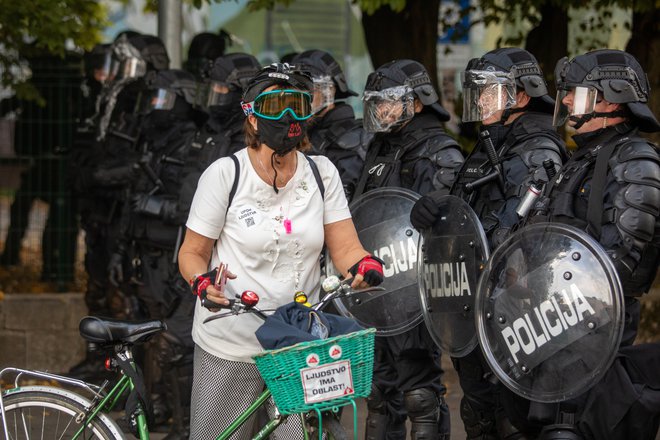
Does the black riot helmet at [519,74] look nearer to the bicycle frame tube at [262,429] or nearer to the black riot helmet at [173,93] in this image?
the bicycle frame tube at [262,429]

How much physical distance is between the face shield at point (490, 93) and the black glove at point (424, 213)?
0.56 m

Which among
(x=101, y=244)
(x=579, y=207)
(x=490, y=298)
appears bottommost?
(x=101, y=244)

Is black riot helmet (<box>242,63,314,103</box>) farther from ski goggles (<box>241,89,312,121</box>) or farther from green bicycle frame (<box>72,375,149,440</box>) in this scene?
green bicycle frame (<box>72,375,149,440</box>)

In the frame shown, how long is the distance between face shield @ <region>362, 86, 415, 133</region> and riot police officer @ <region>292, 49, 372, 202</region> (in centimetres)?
53

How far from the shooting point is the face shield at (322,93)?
7.32 meters

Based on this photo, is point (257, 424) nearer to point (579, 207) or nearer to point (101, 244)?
point (579, 207)

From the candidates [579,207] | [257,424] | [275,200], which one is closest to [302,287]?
[275,200]

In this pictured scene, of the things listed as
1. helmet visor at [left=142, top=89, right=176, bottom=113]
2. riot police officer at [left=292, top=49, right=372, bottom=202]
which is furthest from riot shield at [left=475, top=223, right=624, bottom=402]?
helmet visor at [left=142, top=89, right=176, bottom=113]

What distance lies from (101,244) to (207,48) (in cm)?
203

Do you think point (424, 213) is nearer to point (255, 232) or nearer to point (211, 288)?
point (255, 232)

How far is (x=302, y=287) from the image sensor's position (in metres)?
4.71

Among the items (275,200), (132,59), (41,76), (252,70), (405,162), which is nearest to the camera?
(275,200)

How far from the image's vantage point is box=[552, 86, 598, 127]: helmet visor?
5199mm

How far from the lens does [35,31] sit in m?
9.61
